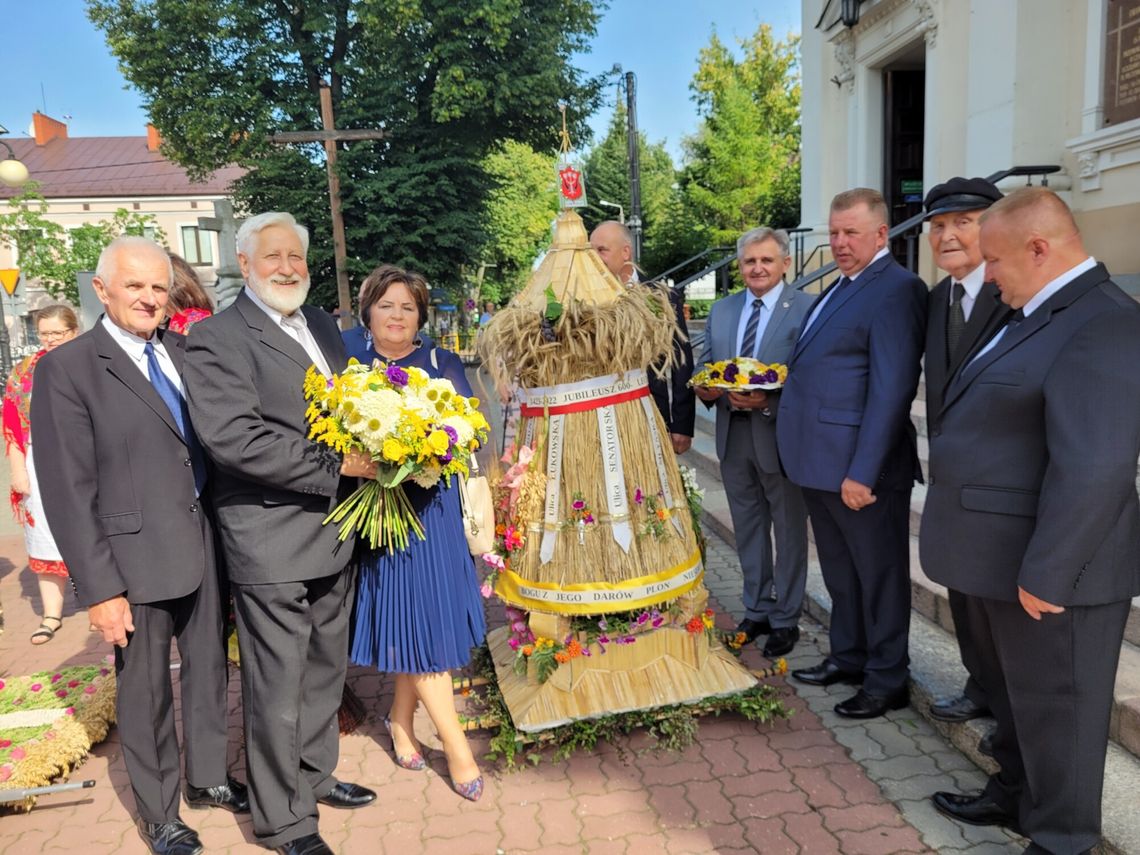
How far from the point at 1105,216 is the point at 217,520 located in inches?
272

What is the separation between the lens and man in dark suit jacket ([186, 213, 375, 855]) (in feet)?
8.48

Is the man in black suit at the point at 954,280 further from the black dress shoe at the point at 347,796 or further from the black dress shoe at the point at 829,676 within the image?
the black dress shoe at the point at 347,796

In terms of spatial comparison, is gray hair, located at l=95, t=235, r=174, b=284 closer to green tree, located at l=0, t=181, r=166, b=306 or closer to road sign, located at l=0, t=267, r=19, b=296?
road sign, located at l=0, t=267, r=19, b=296

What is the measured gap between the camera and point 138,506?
271 cm

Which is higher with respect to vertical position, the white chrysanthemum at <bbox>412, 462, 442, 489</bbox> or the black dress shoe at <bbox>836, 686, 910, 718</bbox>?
the white chrysanthemum at <bbox>412, 462, 442, 489</bbox>

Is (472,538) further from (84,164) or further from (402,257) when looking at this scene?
(84,164)

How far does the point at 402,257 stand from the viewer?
64.3 feet

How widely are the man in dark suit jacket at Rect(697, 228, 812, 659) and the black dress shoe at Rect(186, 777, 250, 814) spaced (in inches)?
92.8


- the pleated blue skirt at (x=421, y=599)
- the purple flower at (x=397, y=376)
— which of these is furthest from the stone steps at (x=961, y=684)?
the purple flower at (x=397, y=376)

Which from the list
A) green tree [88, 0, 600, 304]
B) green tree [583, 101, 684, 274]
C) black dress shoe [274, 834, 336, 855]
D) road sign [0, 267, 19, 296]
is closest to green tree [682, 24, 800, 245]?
green tree [88, 0, 600, 304]

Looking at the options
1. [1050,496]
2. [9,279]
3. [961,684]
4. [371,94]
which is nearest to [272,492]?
[1050,496]

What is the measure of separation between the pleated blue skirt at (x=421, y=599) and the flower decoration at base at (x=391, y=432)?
8 centimetres

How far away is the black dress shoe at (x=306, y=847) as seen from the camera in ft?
9.05

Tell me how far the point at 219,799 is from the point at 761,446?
113 inches
